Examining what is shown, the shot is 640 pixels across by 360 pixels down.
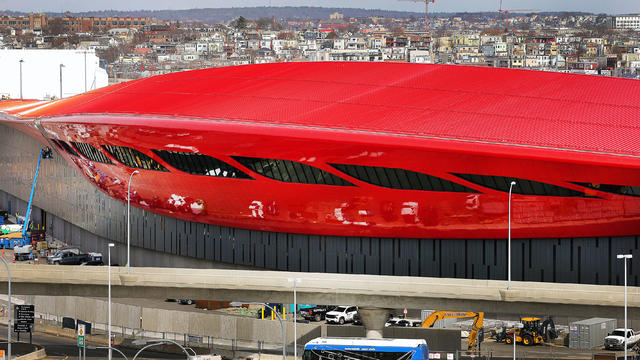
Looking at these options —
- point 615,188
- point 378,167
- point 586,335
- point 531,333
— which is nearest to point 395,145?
point 378,167

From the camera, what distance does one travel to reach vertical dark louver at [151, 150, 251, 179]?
5838 cm

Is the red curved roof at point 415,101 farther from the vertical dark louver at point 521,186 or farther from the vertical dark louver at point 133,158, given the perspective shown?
the vertical dark louver at point 133,158

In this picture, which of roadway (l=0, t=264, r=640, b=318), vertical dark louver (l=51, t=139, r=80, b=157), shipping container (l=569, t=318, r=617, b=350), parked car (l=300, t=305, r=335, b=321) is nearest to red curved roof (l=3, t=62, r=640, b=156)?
vertical dark louver (l=51, t=139, r=80, b=157)

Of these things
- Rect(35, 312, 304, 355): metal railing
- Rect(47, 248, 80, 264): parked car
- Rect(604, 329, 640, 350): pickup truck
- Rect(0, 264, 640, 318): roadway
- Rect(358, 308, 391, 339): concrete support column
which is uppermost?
Rect(0, 264, 640, 318): roadway

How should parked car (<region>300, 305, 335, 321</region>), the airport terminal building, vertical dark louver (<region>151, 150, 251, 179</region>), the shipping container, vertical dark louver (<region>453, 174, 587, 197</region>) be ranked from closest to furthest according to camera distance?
vertical dark louver (<region>453, 174, 587, 197</region>), the airport terminal building, the shipping container, vertical dark louver (<region>151, 150, 251, 179</region>), parked car (<region>300, 305, 335, 321</region>)

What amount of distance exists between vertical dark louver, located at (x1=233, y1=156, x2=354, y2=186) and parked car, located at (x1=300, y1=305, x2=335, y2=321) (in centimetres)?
847

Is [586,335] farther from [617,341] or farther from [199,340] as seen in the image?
[199,340]

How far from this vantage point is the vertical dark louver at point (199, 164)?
192 ft

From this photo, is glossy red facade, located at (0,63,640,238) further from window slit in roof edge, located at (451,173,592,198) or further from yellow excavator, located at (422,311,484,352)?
yellow excavator, located at (422,311,484,352)

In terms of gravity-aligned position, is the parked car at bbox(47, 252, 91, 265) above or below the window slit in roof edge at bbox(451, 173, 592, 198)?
below

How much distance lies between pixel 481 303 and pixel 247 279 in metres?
10.4

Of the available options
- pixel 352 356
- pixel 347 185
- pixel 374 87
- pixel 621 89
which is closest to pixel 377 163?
pixel 347 185

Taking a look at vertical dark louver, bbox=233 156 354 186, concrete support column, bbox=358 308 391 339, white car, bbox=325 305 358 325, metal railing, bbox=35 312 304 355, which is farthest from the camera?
white car, bbox=325 305 358 325

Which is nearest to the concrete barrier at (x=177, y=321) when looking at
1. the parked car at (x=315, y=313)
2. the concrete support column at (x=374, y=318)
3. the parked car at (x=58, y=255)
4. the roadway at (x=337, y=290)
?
the roadway at (x=337, y=290)
